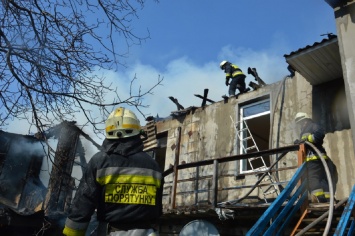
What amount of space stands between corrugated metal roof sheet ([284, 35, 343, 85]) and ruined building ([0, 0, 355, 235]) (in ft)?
0.06

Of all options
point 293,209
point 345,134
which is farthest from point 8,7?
point 345,134

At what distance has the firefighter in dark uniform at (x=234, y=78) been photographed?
32.9ft

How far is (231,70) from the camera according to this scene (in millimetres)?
10383

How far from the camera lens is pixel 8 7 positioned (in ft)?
14.2

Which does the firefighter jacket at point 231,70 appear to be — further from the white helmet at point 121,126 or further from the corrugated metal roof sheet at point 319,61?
the white helmet at point 121,126

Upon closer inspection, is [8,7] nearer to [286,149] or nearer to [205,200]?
[286,149]

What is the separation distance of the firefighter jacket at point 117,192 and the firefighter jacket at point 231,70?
770cm

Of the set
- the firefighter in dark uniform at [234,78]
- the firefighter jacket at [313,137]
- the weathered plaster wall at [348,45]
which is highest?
the firefighter in dark uniform at [234,78]

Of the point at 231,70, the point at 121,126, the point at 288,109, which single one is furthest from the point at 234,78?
the point at 121,126

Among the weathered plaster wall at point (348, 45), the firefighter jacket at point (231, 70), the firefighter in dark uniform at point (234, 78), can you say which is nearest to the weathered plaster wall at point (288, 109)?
the firefighter in dark uniform at point (234, 78)

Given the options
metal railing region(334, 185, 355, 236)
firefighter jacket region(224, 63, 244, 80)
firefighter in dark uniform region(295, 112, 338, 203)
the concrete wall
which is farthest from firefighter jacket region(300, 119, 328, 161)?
firefighter jacket region(224, 63, 244, 80)

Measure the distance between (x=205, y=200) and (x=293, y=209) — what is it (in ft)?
15.6

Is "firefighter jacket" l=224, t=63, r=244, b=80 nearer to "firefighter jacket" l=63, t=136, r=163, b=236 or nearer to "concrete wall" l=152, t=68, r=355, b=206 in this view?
"concrete wall" l=152, t=68, r=355, b=206

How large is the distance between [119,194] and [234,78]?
788 centimetres
